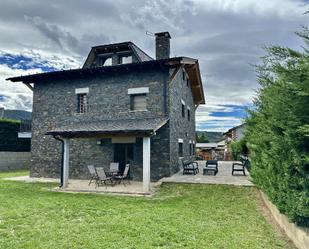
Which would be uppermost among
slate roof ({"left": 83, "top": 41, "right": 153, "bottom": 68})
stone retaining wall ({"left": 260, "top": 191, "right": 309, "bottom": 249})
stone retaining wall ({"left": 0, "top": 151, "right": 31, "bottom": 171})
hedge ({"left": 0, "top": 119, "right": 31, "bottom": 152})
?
slate roof ({"left": 83, "top": 41, "right": 153, "bottom": 68})

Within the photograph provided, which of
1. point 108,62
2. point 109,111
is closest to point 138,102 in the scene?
point 109,111

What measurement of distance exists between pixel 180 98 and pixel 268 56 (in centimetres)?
1225

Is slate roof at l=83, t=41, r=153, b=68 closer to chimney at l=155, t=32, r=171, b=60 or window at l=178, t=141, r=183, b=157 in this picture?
chimney at l=155, t=32, r=171, b=60

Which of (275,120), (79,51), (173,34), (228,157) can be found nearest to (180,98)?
(173,34)

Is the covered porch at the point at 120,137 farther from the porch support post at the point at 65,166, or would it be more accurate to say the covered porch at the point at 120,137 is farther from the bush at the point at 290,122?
the bush at the point at 290,122

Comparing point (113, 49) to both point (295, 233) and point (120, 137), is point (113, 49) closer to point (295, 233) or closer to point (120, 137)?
point (120, 137)

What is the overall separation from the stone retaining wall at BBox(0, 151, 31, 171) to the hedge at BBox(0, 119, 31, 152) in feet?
1.39

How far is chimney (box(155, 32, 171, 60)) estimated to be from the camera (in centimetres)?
1602

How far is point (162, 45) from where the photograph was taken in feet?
52.9

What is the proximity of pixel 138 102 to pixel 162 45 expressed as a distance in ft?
14.5

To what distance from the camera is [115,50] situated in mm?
16422

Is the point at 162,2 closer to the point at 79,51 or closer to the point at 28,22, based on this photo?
the point at 28,22

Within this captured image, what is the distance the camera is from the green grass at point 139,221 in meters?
5.12

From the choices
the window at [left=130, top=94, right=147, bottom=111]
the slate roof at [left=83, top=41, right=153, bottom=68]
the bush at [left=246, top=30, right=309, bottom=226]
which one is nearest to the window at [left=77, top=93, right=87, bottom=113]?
the slate roof at [left=83, top=41, right=153, bottom=68]
